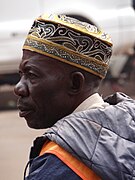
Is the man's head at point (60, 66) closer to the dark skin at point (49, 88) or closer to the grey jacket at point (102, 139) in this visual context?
the dark skin at point (49, 88)

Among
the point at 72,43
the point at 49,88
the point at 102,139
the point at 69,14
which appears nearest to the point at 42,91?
the point at 49,88

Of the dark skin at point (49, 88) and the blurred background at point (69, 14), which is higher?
the dark skin at point (49, 88)

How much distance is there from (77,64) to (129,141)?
31cm

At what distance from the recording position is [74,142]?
1.66 m

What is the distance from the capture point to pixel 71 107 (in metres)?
1.87

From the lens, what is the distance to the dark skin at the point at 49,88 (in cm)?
183

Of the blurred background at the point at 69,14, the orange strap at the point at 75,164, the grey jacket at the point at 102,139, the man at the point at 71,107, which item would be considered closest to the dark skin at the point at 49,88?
the man at the point at 71,107

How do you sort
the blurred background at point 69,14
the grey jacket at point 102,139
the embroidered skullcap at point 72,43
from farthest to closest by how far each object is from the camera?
the blurred background at point 69,14 < the embroidered skullcap at point 72,43 < the grey jacket at point 102,139

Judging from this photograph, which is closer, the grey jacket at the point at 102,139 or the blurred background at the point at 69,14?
the grey jacket at the point at 102,139

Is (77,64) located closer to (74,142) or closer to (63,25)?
(63,25)

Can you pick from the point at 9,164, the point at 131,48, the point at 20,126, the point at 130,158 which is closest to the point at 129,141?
the point at 130,158

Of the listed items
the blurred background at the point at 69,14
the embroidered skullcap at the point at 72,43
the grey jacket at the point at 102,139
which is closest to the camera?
the grey jacket at the point at 102,139

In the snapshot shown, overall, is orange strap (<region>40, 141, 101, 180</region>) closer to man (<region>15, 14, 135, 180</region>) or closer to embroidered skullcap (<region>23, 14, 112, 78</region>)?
man (<region>15, 14, 135, 180</region>)

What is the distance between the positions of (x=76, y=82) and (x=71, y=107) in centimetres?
9
